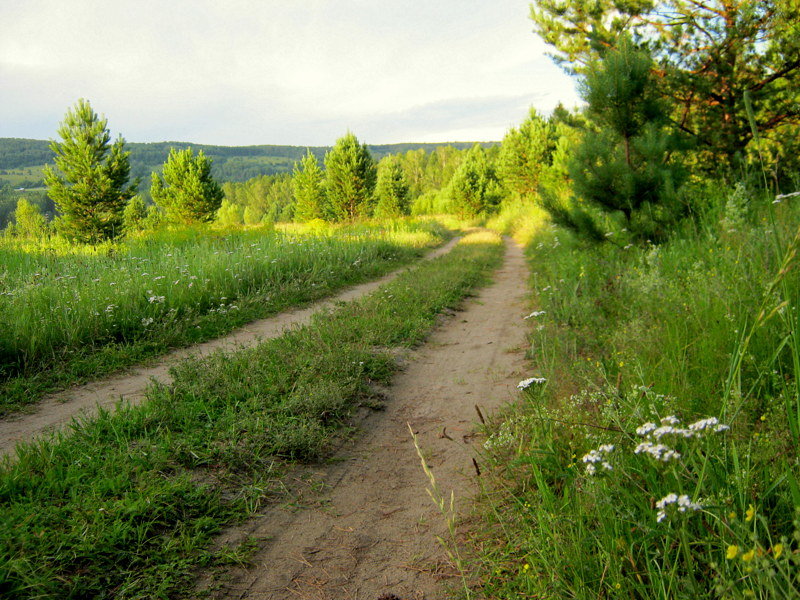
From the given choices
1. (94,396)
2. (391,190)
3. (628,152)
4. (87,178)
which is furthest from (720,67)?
(87,178)

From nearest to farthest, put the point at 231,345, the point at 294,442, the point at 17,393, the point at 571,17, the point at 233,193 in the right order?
the point at 294,442
the point at 17,393
the point at 231,345
the point at 571,17
the point at 233,193

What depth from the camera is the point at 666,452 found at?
53.3 inches

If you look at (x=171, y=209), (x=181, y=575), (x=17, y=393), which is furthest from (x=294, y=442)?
(x=171, y=209)

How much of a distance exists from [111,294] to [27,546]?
15.4 ft

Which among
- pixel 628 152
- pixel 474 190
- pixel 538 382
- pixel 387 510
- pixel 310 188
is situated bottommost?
pixel 387 510

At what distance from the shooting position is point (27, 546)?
195cm

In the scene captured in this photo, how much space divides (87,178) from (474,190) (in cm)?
2614

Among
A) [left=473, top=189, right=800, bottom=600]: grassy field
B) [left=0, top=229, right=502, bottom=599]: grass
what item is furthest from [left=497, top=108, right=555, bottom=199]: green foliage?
[left=0, top=229, right=502, bottom=599]: grass

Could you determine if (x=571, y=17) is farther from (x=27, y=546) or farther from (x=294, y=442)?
(x=27, y=546)

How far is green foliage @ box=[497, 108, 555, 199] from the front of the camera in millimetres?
29062

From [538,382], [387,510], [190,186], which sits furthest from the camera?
[190,186]

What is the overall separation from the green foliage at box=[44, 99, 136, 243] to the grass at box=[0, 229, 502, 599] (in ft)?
Result: 99.1

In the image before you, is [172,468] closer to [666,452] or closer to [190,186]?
[666,452]

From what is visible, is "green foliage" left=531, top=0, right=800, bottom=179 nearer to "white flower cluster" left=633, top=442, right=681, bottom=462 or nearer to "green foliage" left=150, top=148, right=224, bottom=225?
"white flower cluster" left=633, top=442, right=681, bottom=462
